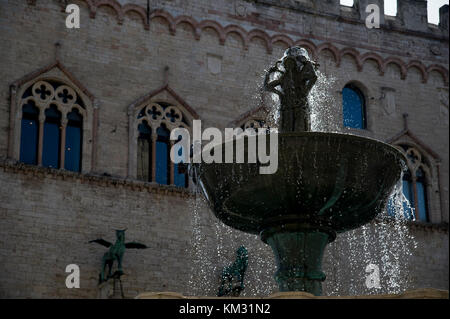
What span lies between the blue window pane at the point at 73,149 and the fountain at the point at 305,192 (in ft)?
28.3

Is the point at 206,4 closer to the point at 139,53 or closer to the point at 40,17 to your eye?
the point at 139,53

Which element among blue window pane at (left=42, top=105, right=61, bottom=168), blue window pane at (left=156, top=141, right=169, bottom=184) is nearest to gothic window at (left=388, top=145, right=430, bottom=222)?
blue window pane at (left=156, top=141, right=169, bottom=184)

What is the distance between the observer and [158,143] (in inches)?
775

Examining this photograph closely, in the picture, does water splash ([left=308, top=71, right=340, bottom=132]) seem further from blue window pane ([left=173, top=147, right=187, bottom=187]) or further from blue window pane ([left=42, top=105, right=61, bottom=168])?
blue window pane ([left=42, top=105, right=61, bottom=168])

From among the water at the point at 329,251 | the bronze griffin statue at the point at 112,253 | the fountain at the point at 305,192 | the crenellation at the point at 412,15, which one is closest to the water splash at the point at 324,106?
the water at the point at 329,251

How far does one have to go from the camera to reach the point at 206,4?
69.7ft

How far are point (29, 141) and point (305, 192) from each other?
10.1 m

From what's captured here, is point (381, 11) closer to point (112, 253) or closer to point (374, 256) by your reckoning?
point (374, 256)

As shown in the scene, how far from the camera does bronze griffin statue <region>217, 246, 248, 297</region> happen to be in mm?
18531

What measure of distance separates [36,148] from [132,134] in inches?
80.3

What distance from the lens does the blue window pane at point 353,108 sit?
21891mm

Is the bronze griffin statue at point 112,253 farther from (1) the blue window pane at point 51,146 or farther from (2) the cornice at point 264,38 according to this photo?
(2) the cornice at point 264,38
